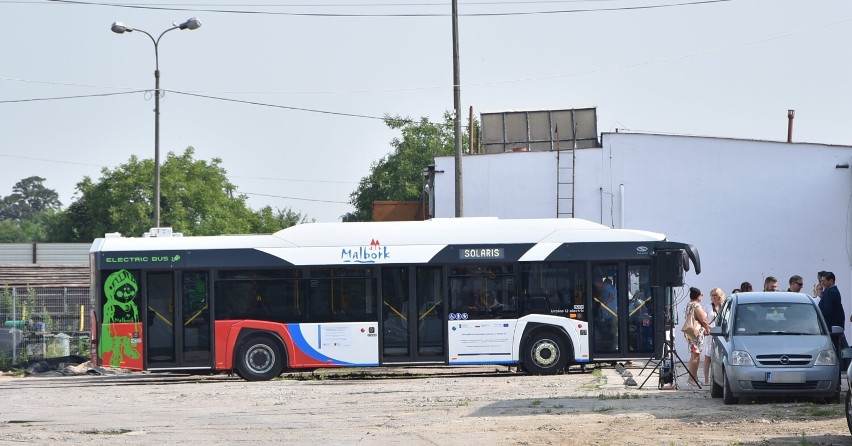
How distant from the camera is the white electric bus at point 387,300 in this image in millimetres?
25609

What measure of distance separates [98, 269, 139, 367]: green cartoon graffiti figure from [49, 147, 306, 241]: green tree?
4920cm

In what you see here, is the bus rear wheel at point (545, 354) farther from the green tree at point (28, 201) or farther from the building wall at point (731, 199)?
the green tree at point (28, 201)

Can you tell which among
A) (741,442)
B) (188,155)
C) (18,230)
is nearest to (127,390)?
(741,442)

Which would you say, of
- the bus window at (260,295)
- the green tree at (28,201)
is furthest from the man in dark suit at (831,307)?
the green tree at (28,201)

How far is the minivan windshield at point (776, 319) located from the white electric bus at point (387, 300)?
660cm

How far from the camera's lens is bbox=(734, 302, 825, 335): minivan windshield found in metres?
18.5

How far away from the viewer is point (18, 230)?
154 m

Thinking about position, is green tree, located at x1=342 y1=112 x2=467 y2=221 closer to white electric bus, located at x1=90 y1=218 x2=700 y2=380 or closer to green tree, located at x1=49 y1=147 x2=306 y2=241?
green tree, located at x1=49 y1=147 x2=306 y2=241

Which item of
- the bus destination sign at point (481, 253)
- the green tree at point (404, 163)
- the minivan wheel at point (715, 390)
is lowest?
the minivan wheel at point (715, 390)

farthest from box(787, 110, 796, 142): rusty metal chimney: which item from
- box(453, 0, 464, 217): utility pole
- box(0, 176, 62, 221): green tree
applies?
box(0, 176, 62, 221): green tree

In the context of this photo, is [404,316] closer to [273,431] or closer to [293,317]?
[293,317]

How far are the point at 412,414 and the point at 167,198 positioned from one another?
203ft

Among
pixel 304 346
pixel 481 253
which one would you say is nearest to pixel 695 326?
pixel 481 253

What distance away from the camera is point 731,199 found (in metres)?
34.2
